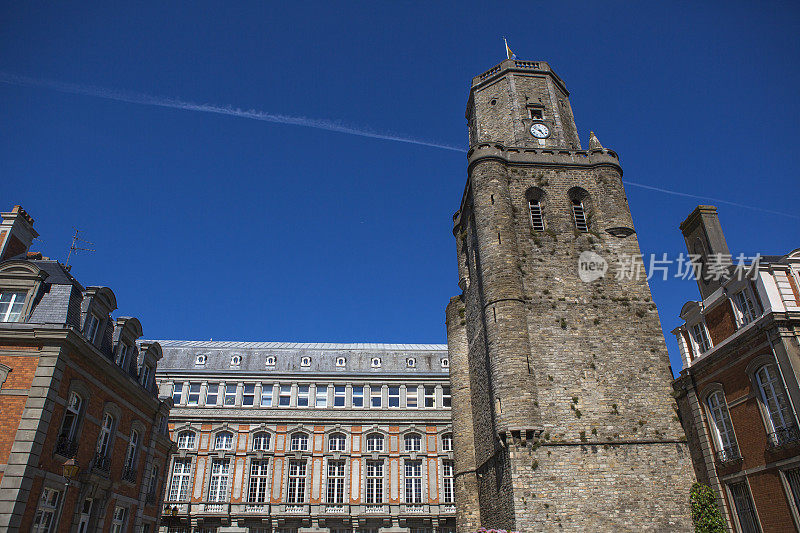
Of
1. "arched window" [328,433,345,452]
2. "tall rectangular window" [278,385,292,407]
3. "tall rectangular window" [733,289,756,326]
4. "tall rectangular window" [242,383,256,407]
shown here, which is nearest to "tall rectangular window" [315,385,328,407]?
"tall rectangular window" [278,385,292,407]

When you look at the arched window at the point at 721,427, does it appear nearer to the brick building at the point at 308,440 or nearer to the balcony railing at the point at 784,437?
the balcony railing at the point at 784,437

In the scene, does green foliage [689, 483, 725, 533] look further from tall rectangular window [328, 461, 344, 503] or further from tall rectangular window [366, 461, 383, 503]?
tall rectangular window [328, 461, 344, 503]

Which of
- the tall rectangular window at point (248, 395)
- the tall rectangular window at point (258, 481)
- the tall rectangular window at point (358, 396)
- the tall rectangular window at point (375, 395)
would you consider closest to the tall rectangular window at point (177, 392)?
the tall rectangular window at point (248, 395)

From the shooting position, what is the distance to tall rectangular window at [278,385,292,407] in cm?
4416

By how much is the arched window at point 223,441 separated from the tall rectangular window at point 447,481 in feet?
52.8

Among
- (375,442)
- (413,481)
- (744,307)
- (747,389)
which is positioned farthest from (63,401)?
(413,481)

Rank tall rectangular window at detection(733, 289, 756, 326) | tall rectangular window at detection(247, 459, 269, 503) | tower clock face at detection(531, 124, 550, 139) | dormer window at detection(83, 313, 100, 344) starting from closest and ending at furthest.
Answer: tall rectangular window at detection(733, 289, 756, 326)
dormer window at detection(83, 313, 100, 344)
tower clock face at detection(531, 124, 550, 139)
tall rectangular window at detection(247, 459, 269, 503)

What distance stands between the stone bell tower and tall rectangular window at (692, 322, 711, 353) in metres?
1.29

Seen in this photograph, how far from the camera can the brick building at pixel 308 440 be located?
39250 mm

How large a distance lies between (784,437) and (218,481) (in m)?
35.7

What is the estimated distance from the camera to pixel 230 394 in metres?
44.2

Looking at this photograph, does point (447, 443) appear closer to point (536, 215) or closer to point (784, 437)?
point (536, 215)

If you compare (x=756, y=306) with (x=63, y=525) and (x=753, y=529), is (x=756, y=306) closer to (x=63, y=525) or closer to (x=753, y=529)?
(x=753, y=529)

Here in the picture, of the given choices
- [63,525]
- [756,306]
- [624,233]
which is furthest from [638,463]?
[63,525]
